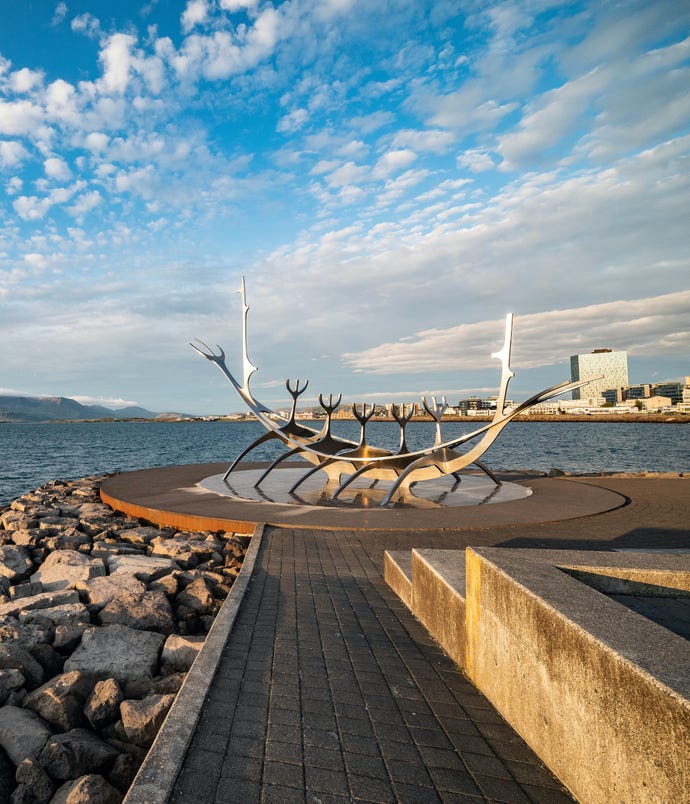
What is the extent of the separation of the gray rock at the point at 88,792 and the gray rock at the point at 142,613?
2250 mm

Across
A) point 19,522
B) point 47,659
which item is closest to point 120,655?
point 47,659

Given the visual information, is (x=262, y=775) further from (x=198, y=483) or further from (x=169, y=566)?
(x=198, y=483)

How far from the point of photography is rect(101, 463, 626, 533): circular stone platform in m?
8.99

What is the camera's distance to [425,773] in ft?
8.57

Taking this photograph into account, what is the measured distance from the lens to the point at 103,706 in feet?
12.1

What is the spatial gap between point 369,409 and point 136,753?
10.8m

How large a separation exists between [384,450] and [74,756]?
10766 mm

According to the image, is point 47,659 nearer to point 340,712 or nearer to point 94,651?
point 94,651

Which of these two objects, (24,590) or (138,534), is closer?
(24,590)

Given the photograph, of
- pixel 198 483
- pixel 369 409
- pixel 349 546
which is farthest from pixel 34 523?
pixel 369 409

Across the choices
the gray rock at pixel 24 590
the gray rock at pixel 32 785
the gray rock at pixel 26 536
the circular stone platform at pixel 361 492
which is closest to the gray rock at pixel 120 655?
the gray rock at pixel 32 785

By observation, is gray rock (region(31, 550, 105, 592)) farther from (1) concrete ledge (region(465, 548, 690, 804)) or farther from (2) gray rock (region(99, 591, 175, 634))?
(1) concrete ledge (region(465, 548, 690, 804))

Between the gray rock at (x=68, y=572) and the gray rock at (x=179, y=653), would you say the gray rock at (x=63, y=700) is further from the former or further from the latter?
the gray rock at (x=68, y=572)

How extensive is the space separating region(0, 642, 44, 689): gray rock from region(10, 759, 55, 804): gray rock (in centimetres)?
125
